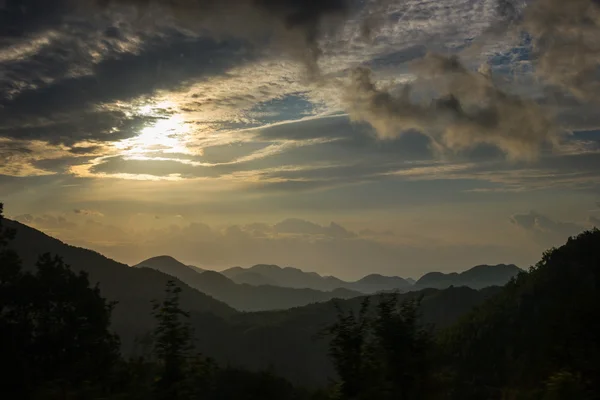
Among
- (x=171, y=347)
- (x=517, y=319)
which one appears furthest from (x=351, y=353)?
(x=517, y=319)

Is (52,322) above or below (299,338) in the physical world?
above

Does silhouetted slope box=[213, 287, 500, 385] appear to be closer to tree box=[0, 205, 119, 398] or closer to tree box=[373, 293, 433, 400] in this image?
tree box=[0, 205, 119, 398]

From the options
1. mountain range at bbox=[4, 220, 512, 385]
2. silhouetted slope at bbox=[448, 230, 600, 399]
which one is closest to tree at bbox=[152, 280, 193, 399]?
silhouetted slope at bbox=[448, 230, 600, 399]

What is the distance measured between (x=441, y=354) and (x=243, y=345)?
15230 centimetres

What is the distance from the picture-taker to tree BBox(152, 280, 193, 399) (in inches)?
593

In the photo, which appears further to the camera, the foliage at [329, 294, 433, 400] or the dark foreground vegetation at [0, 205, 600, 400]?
the foliage at [329, 294, 433, 400]

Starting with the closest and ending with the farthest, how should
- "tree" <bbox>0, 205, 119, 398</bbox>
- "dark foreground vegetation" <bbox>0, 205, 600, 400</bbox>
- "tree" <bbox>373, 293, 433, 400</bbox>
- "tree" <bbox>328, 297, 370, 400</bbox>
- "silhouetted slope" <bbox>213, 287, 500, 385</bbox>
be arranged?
1. "dark foreground vegetation" <bbox>0, 205, 600, 400</bbox>
2. "tree" <bbox>373, 293, 433, 400</bbox>
3. "tree" <bbox>328, 297, 370, 400</bbox>
4. "tree" <bbox>0, 205, 119, 398</bbox>
5. "silhouetted slope" <bbox>213, 287, 500, 385</bbox>

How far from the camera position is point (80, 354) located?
39.4 meters

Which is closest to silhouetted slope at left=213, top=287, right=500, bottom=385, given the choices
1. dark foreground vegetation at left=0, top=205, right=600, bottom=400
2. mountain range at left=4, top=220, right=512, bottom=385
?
mountain range at left=4, top=220, right=512, bottom=385

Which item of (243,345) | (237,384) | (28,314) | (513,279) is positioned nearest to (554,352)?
(237,384)

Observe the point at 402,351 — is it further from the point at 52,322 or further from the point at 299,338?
the point at 299,338

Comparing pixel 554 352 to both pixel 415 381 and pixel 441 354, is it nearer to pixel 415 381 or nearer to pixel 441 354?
pixel 441 354

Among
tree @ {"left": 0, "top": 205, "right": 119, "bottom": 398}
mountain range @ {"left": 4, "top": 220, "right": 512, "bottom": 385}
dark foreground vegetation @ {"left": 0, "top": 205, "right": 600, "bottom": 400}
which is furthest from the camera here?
mountain range @ {"left": 4, "top": 220, "right": 512, "bottom": 385}

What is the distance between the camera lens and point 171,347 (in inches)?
604
